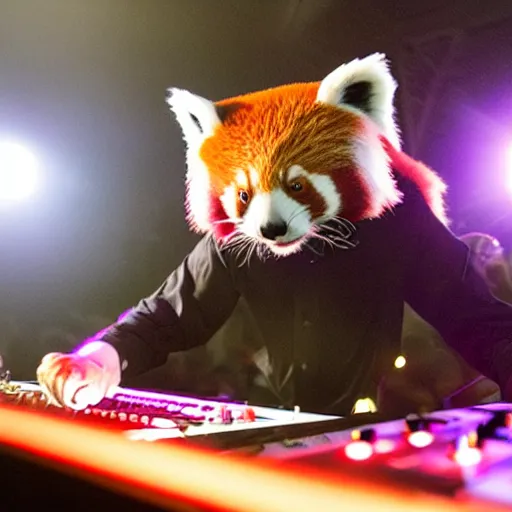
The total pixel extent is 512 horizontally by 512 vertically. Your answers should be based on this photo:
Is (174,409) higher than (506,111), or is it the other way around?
(506,111)

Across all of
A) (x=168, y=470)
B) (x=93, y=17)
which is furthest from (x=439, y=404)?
(x=93, y=17)

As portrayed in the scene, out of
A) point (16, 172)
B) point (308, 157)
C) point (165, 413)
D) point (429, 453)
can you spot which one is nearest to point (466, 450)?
point (429, 453)

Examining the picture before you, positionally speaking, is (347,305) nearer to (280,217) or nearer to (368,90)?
(280,217)

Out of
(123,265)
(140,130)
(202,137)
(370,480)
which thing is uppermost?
(140,130)

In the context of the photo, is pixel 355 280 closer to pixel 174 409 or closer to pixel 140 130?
pixel 174 409

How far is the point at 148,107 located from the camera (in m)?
1.82

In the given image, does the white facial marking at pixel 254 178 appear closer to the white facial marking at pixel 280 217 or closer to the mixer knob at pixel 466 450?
the white facial marking at pixel 280 217

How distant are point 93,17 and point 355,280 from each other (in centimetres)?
116

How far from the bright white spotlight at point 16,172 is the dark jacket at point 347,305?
0.70 meters

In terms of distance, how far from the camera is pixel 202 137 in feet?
5.43

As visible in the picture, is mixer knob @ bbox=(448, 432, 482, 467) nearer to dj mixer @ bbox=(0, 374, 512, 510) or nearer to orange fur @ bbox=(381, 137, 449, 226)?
dj mixer @ bbox=(0, 374, 512, 510)

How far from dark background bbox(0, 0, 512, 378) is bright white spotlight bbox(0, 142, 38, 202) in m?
0.04

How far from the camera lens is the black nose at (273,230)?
58.2 inches

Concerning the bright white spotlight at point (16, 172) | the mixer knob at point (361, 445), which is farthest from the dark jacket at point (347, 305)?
the bright white spotlight at point (16, 172)
